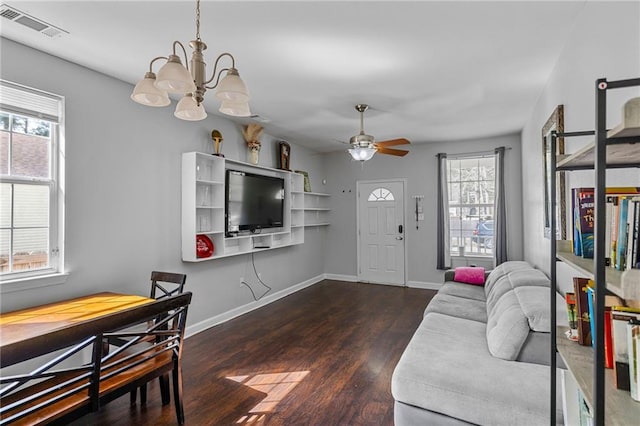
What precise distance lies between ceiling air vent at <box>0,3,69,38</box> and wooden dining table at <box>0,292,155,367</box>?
193cm

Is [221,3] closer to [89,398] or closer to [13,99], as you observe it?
[13,99]

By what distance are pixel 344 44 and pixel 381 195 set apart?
4387 millimetres

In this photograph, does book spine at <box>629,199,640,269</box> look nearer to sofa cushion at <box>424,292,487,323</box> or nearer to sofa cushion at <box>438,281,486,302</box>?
sofa cushion at <box>424,292,487,323</box>

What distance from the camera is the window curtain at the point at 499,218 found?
555 cm

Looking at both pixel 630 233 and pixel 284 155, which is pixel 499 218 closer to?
pixel 284 155

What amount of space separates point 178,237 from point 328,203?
3.88 metres

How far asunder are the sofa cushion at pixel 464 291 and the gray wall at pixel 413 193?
5.66ft

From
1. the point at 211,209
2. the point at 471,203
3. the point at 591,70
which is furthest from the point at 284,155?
the point at 591,70

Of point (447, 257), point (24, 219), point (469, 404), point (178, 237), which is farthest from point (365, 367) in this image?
point (447, 257)

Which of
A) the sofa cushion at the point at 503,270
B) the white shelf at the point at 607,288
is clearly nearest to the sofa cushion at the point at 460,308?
the sofa cushion at the point at 503,270

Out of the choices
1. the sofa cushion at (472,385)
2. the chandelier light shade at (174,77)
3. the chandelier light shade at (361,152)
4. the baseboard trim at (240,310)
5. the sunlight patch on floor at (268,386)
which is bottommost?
the sunlight patch on floor at (268,386)

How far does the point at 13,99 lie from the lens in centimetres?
255

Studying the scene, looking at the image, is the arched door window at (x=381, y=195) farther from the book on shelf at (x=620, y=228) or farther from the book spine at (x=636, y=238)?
the book spine at (x=636, y=238)

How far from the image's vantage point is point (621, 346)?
0.98 m
